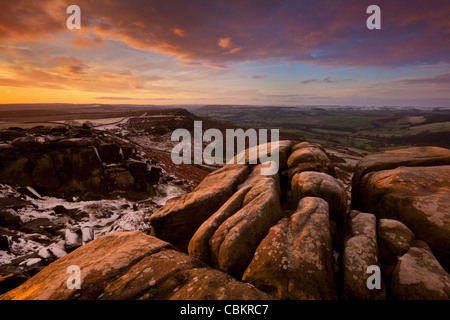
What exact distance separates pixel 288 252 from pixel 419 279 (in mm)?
4441

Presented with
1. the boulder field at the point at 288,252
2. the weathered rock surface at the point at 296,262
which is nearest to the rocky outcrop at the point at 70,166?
the boulder field at the point at 288,252

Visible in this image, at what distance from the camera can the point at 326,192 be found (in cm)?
1145

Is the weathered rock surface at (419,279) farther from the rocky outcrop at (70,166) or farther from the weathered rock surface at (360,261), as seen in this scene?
the rocky outcrop at (70,166)

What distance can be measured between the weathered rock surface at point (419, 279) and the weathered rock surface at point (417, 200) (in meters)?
1.44

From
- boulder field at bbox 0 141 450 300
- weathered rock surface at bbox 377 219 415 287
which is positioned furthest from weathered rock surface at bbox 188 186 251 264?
weathered rock surface at bbox 377 219 415 287

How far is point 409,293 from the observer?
668 cm

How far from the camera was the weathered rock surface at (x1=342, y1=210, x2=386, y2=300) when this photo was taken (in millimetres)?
6957

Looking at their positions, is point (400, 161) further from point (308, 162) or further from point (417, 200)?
point (308, 162)

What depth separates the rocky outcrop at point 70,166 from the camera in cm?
2066

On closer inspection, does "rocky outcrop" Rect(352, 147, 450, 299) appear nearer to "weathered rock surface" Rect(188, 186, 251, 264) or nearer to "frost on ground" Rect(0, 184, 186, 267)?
"weathered rock surface" Rect(188, 186, 251, 264)

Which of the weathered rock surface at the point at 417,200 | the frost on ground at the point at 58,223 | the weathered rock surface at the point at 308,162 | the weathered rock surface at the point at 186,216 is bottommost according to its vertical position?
the frost on ground at the point at 58,223
